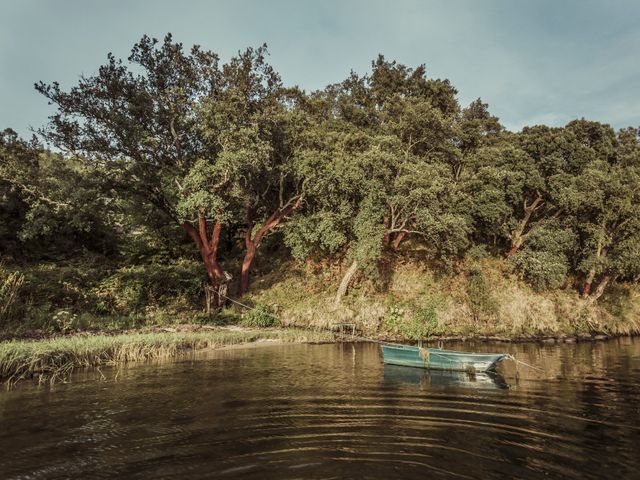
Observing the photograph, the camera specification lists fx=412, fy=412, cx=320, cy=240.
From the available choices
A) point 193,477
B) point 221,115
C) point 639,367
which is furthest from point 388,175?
point 193,477

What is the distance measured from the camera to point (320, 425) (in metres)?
9.56

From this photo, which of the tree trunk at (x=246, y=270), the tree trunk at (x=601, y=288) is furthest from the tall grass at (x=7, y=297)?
the tree trunk at (x=601, y=288)

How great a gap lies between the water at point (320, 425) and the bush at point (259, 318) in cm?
1287

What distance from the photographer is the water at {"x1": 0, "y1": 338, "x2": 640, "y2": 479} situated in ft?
24.2

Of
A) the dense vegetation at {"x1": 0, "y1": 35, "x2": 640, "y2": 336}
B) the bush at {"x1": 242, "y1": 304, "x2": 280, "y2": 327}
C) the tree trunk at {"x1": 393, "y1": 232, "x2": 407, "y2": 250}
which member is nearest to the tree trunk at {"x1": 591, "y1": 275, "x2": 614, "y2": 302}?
the dense vegetation at {"x1": 0, "y1": 35, "x2": 640, "y2": 336}

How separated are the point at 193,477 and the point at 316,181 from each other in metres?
25.9

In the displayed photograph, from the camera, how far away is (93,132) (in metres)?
29.4

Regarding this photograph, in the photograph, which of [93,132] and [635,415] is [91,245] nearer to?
[93,132]

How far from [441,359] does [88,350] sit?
48.2 ft

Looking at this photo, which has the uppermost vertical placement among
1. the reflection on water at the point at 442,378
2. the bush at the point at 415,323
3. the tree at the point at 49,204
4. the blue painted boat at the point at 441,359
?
the tree at the point at 49,204

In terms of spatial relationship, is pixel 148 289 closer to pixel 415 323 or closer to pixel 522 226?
pixel 415 323

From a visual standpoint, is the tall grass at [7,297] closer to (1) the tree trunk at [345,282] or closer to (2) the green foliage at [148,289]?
(2) the green foliage at [148,289]

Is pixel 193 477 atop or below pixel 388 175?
below

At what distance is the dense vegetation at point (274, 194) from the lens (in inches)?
1137
